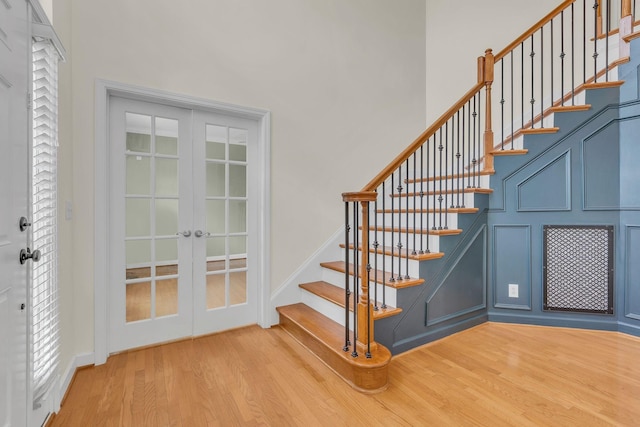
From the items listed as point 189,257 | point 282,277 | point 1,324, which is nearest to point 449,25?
point 282,277

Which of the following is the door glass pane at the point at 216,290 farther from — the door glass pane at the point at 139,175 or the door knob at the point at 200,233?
the door glass pane at the point at 139,175

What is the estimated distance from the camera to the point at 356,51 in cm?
363

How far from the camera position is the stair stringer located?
240cm

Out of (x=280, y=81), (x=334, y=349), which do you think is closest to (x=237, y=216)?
(x=280, y=81)

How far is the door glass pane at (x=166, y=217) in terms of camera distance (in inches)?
103

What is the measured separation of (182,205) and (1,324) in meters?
1.59

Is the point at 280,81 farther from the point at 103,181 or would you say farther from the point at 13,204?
the point at 13,204

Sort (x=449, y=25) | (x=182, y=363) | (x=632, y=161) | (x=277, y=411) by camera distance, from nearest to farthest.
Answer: (x=277, y=411), (x=182, y=363), (x=632, y=161), (x=449, y=25)

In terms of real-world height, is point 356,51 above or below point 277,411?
above

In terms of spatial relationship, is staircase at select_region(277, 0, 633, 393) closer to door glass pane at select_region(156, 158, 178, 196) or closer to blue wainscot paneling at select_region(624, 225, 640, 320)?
blue wainscot paneling at select_region(624, 225, 640, 320)

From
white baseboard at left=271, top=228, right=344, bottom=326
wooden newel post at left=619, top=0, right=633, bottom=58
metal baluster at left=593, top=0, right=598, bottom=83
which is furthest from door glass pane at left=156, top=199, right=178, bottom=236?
wooden newel post at left=619, top=0, right=633, bottom=58

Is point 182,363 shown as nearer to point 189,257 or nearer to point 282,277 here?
point 189,257

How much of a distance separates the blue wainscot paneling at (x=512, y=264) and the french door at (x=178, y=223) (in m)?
2.35

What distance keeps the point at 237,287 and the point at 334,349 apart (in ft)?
4.02
